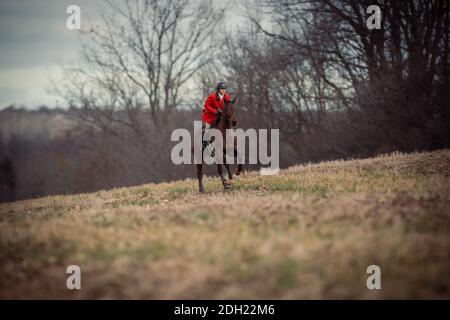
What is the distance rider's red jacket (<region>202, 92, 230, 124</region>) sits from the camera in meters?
12.8

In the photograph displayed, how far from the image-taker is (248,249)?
5840mm

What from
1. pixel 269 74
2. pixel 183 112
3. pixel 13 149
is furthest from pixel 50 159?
pixel 269 74

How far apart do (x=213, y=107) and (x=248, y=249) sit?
7547 millimetres

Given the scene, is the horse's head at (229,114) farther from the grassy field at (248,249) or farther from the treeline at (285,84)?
the treeline at (285,84)

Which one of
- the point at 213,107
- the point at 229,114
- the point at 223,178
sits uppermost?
the point at 213,107

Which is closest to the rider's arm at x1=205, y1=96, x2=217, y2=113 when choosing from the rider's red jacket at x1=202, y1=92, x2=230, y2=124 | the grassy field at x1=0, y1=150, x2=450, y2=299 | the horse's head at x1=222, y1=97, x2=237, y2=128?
the rider's red jacket at x1=202, y1=92, x2=230, y2=124

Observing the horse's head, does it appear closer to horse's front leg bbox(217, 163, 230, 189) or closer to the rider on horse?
the rider on horse

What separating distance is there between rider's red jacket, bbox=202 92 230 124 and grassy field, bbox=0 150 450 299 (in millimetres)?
4177

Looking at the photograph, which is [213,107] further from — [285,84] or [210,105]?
[285,84]

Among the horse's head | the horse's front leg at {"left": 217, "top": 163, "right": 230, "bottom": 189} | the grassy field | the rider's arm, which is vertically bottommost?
the grassy field

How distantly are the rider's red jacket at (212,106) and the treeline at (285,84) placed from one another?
16.2m

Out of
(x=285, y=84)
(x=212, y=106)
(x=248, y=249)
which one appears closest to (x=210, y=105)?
(x=212, y=106)

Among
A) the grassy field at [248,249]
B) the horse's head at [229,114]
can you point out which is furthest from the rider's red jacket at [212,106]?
the grassy field at [248,249]

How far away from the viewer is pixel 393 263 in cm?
504
